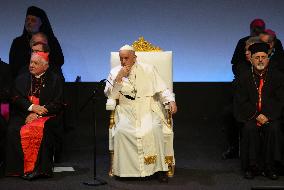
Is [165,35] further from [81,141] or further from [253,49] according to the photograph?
[253,49]

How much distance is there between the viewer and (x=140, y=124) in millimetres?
6219

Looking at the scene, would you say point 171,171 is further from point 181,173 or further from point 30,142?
point 30,142

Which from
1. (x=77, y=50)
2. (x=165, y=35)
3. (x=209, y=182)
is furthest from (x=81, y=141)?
(x=209, y=182)

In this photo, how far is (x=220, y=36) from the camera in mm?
9312

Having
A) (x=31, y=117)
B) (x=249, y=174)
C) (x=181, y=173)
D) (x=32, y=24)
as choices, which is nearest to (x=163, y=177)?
(x=181, y=173)

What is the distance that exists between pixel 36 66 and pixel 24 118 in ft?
1.76

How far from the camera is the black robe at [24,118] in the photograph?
6090mm

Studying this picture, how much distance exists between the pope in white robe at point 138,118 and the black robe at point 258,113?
717mm

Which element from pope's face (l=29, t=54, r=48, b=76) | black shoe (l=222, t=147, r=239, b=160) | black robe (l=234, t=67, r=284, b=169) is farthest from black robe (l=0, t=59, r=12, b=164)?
black shoe (l=222, t=147, r=239, b=160)

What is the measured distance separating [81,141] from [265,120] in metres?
2.97

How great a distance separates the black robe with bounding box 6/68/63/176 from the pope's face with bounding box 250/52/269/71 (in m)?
1.98

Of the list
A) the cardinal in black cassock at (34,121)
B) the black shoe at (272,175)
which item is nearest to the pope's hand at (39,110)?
the cardinal in black cassock at (34,121)

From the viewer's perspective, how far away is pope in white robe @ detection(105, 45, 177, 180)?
5980mm

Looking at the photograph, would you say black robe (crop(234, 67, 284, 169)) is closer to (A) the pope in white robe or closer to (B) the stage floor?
(B) the stage floor
